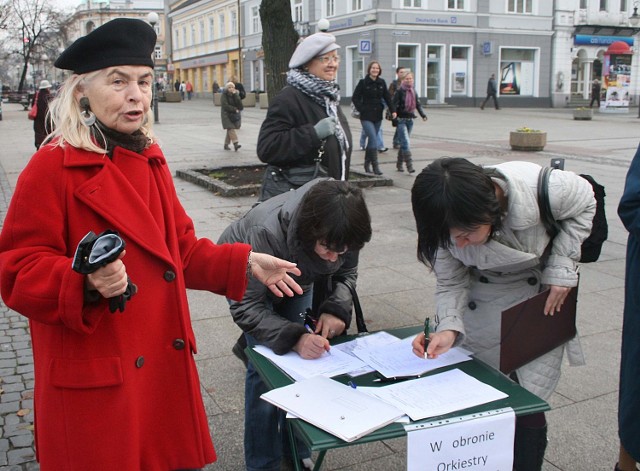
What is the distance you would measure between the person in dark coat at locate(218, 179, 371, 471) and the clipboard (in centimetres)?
59

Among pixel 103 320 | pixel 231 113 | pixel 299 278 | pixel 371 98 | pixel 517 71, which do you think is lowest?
pixel 299 278

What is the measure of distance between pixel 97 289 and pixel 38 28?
51103 mm

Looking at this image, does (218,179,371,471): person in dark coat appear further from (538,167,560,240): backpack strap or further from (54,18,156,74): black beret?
(54,18,156,74): black beret

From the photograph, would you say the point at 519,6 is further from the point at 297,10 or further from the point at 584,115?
the point at 584,115

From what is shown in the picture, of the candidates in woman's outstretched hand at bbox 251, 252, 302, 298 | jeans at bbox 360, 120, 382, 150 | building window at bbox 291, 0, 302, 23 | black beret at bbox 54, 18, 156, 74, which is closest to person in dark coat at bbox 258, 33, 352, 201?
woman's outstretched hand at bbox 251, 252, 302, 298

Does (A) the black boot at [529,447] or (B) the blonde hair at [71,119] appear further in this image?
(A) the black boot at [529,447]

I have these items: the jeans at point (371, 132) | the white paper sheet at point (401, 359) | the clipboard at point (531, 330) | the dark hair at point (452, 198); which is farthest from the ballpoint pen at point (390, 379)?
the jeans at point (371, 132)

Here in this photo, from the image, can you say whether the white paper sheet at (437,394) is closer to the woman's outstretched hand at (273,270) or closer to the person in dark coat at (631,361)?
the woman's outstretched hand at (273,270)

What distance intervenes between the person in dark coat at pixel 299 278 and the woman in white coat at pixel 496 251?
29cm

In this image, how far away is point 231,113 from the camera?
586 inches

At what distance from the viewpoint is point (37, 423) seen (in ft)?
6.17

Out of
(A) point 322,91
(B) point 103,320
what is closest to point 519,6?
(A) point 322,91

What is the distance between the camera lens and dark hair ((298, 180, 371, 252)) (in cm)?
229

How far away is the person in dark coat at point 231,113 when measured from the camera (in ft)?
49.3
